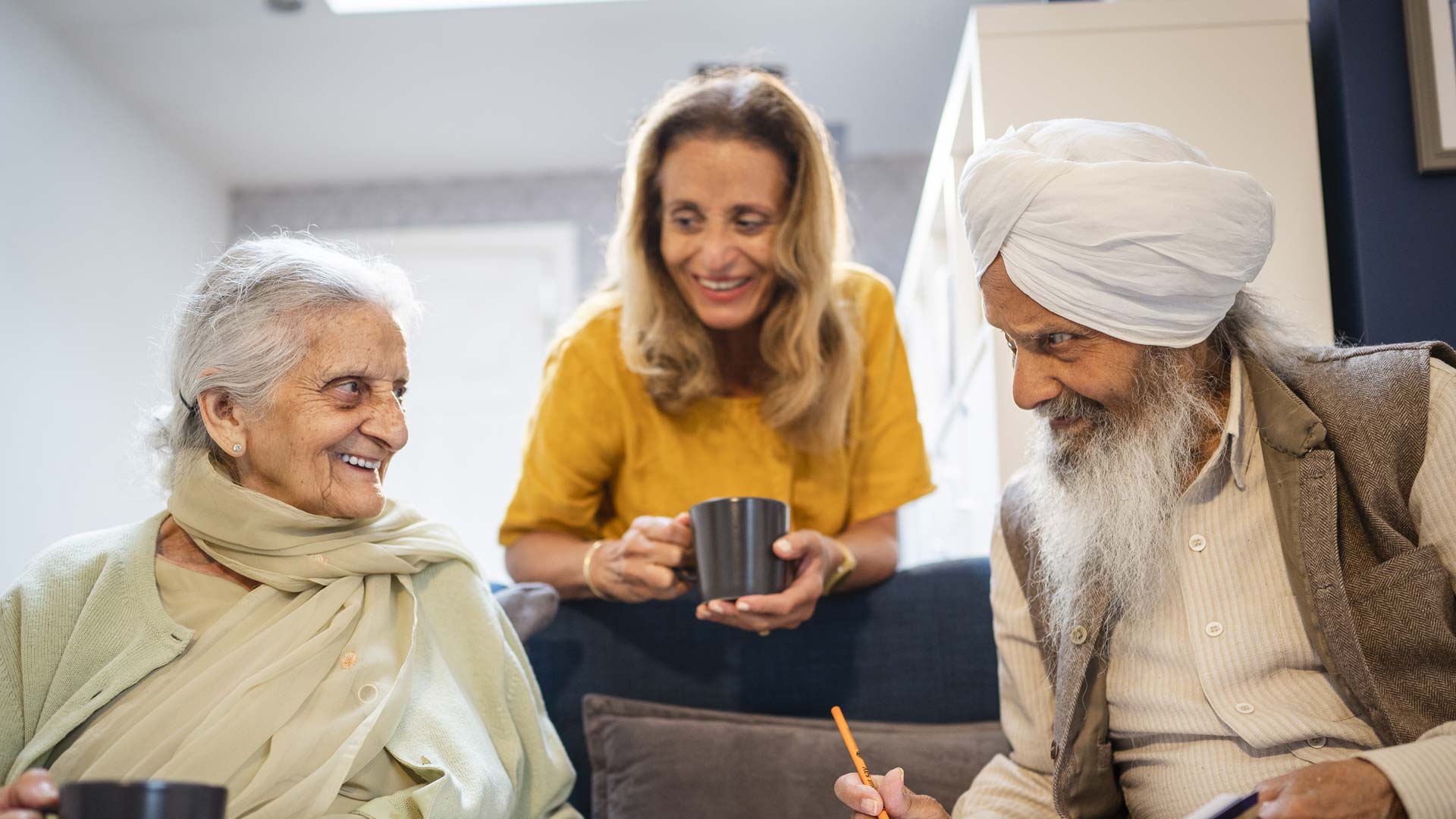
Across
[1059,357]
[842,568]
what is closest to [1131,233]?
[1059,357]

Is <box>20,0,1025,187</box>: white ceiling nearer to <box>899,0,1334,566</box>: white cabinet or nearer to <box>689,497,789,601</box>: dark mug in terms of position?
<box>899,0,1334,566</box>: white cabinet

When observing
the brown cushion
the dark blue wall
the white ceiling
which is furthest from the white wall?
the dark blue wall

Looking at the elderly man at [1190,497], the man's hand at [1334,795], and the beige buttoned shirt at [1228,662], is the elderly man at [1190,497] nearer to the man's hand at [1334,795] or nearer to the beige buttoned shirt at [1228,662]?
the beige buttoned shirt at [1228,662]

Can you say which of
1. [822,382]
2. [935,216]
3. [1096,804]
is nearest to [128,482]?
[822,382]

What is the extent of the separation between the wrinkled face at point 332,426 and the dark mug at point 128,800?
725 mm

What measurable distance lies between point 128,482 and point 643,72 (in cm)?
359

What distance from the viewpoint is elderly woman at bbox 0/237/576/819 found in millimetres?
1467

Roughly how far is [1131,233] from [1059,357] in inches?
7.1

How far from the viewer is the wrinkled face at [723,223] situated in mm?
2221

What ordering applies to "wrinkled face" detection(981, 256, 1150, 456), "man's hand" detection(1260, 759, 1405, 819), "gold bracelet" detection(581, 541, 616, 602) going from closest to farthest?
"man's hand" detection(1260, 759, 1405, 819)
"wrinkled face" detection(981, 256, 1150, 456)
"gold bracelet" detection(581, 541, 616, 602)

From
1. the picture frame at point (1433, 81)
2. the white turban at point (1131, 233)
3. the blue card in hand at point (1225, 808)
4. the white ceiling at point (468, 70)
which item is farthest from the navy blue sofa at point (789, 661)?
the white ceiling at point (468, 70)

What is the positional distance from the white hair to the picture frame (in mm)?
1729

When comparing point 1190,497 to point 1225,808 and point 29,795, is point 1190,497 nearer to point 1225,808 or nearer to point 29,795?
point 1225,808

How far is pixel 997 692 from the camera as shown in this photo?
206 centimetres
